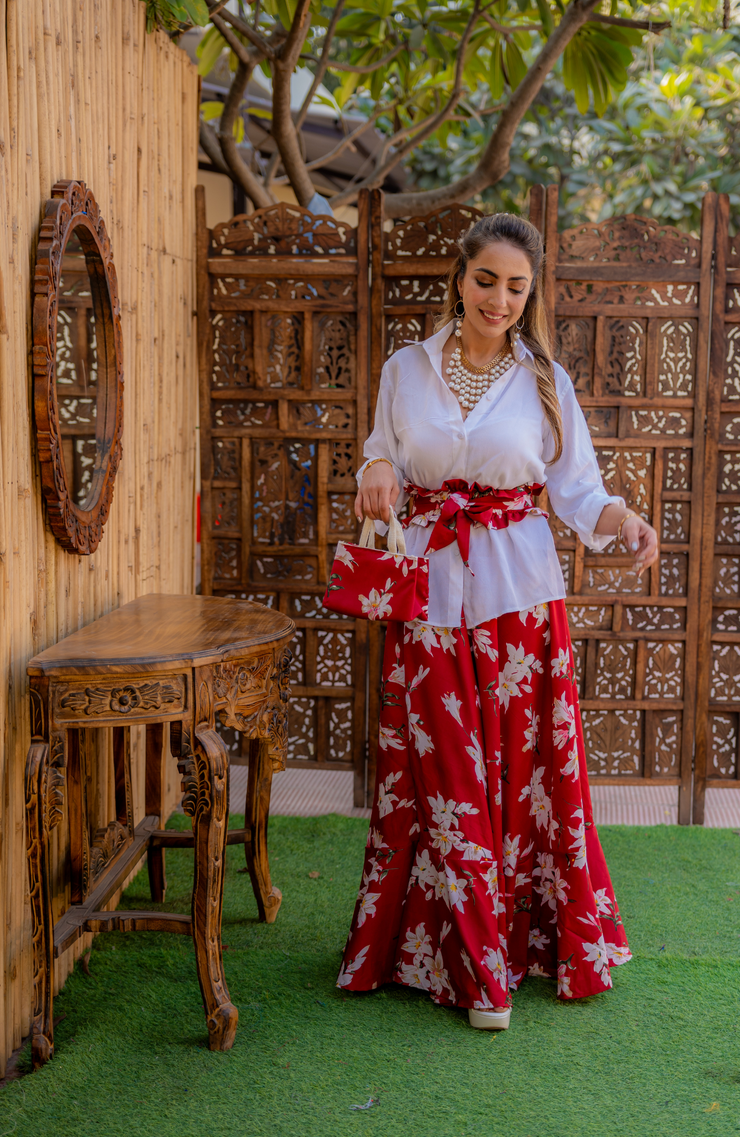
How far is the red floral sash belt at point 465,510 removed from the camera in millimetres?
2352

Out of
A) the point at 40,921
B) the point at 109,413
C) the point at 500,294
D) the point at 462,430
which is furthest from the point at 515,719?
the point at 109,413

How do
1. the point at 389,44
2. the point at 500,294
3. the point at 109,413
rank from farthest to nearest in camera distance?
the point at 389,44 < the point at 109,413 < the point at 500,294

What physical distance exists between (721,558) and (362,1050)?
7.53 ft

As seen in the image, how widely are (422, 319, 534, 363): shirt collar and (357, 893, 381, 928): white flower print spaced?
1351mm

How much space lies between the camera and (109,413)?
264 cm

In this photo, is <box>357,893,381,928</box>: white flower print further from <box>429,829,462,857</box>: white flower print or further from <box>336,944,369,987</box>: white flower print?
<box>429,829,462,857</box>: white flower print

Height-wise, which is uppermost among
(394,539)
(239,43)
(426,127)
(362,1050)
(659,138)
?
(659,138)

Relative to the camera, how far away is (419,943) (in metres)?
2.42

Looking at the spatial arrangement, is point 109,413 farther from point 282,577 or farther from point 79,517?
point 282,577

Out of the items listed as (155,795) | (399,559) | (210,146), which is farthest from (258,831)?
(210,146)

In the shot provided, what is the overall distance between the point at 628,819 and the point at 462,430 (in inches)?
80.6

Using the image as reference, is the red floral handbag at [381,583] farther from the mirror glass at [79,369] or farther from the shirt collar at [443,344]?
the mirror glass at [79,369]

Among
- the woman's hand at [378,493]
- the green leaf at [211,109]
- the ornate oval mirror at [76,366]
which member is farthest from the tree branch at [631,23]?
the woman's hand at [378,493]

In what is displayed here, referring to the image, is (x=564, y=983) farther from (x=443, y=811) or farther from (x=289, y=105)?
(x=289, y=105)
